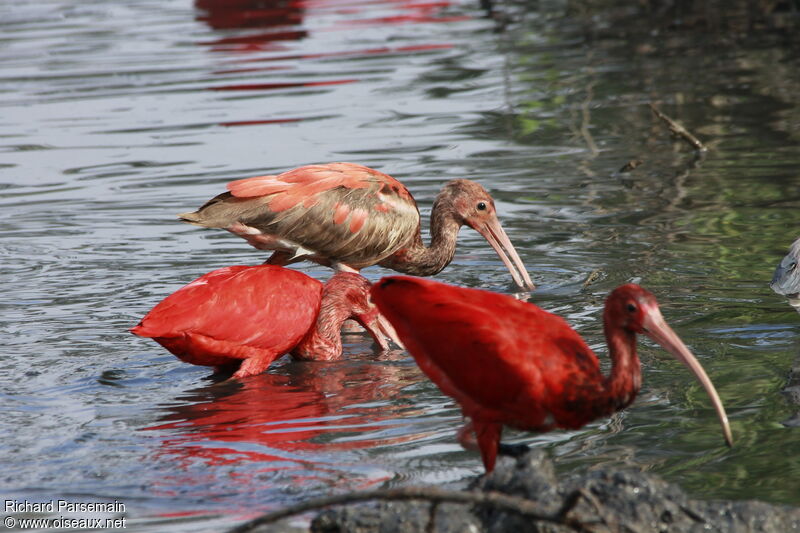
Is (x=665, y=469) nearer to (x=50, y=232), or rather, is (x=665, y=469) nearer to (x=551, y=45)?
(x=50, y=232)

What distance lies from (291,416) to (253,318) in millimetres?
814

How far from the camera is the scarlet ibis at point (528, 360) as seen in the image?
4.52 m

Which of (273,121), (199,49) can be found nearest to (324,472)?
(273,121)

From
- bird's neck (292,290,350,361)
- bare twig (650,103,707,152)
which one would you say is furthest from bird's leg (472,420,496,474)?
bare twig (650,103,707,152)

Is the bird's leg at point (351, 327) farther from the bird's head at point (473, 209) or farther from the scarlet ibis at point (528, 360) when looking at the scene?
the scarlet ibis at point (528, 360)

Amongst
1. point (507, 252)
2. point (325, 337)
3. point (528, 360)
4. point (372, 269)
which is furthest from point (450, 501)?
point (372, 269)

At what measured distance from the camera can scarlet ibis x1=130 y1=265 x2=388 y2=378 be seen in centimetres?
598

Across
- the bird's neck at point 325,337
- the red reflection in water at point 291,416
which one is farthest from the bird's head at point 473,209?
the red reflection in water at point 291,416

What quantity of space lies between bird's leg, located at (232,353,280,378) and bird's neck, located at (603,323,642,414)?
7.39ft

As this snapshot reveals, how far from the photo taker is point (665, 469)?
468 cm

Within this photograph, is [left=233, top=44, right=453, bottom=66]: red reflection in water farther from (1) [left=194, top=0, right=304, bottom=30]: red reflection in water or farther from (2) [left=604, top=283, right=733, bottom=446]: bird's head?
(2) [left=604, top=283, right=733, bottom=446]: bird's head

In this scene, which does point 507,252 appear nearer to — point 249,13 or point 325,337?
point 325,337

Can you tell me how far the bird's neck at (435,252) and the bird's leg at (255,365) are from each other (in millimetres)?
1591

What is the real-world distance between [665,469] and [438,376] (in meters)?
0.91
